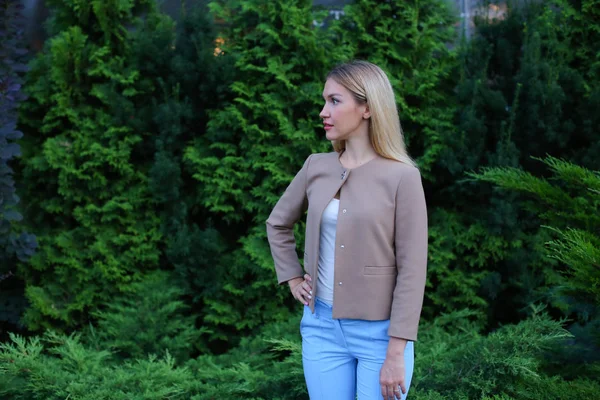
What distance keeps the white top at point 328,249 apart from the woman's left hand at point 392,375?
30cm

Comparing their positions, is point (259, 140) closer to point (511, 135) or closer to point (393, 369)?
point (511, 135)

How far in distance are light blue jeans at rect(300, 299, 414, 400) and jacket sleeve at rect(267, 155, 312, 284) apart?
22cm

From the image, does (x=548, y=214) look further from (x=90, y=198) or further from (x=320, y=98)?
(x=90, y=198)

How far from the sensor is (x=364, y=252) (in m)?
2.16

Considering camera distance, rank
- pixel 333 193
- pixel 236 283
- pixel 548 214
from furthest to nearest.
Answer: pixel 236 283 → pixel 548 214 → pixel 333 193

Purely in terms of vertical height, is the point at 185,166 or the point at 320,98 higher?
the point at 320,98

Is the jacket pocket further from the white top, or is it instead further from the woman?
the white top

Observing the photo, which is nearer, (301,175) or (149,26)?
(301,175)

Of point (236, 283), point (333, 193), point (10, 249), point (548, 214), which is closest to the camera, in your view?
point (333, 193)

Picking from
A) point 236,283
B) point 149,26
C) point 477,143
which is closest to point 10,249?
point 236,283

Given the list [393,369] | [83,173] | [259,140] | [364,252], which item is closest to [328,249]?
[364,252]

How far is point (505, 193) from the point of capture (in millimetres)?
4270

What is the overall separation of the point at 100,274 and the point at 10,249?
0.62 meters

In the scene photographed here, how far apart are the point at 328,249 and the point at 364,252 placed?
0.53ft
